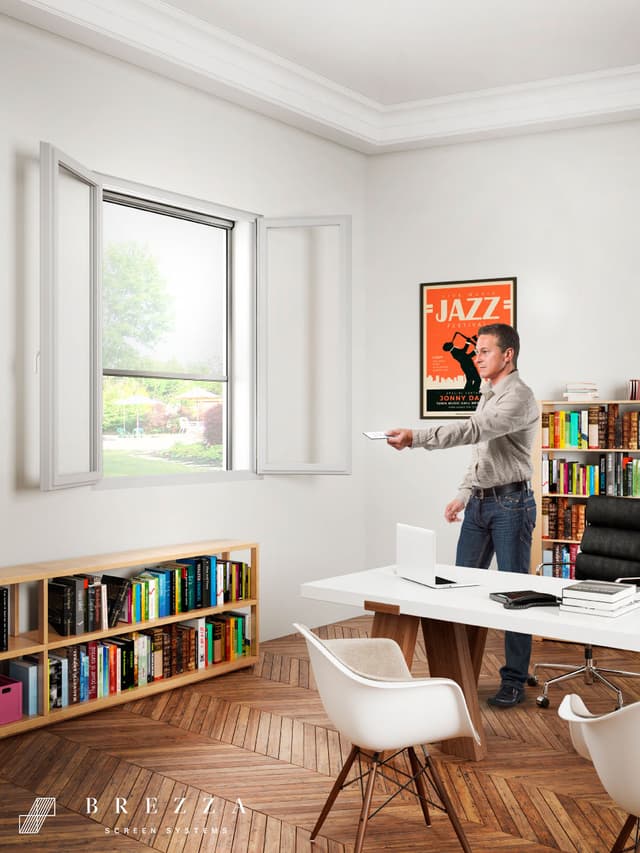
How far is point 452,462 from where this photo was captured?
6797 millimetres

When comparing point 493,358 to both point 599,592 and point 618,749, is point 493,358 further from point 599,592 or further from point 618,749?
point 618,749

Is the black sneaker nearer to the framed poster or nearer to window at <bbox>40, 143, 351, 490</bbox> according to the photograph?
window at <bbox>40, 143, 351, 490</bbox>

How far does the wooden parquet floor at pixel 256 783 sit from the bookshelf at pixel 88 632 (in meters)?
0.07

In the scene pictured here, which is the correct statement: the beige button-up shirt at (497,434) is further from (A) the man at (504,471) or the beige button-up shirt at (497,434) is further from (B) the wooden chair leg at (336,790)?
(B) the wooden chair leg at (336,790)

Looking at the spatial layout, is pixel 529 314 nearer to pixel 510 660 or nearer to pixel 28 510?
pixel 510 660

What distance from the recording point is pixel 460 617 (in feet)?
11.1

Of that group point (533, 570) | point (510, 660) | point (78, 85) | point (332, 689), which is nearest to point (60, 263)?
point (78, 85)

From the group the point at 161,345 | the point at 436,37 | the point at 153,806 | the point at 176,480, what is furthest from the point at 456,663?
the point at 436,37

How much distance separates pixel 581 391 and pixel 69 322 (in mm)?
3411

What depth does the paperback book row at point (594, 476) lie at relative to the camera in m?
5.91

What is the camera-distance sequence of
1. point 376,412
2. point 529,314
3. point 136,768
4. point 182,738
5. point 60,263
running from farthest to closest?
1. point 376,412
2. point 529,314
3. point 60,263
4. point 182,738
5. point 136,768

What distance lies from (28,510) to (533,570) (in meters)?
3.25

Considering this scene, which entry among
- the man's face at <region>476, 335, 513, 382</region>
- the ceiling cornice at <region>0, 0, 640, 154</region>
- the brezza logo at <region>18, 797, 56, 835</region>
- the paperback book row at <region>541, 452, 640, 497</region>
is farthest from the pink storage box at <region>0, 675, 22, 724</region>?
the paperback book row at <region>541, 452, 640, 497</region>

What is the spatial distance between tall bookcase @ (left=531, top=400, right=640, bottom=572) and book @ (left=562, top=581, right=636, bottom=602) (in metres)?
2.65
